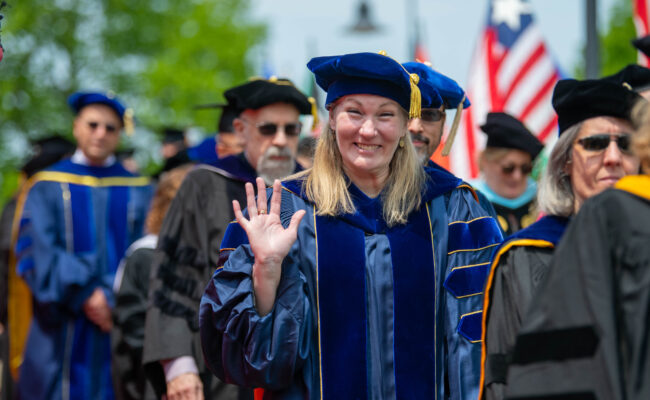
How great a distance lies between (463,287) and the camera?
3691 mm

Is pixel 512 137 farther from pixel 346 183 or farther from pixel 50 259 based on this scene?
pixel 50 259

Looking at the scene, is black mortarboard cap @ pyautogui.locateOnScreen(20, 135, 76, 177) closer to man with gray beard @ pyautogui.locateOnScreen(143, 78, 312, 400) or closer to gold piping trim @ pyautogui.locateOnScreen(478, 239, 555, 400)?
man with gray beard @ pyautogui.locateOnScreen(143, 78, 312, 400)

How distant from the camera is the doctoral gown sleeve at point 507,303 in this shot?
123 inches

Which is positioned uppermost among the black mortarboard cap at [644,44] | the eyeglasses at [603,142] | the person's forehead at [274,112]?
the black mortarboard cap at [644,44]

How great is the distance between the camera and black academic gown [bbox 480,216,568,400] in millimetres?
3127

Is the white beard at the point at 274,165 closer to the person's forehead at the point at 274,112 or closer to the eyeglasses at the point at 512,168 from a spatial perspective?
the person's forehead at the point at 274,112

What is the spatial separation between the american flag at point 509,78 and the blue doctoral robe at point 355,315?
668 centimetres

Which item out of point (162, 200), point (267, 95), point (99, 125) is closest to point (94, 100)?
point (99, 125)

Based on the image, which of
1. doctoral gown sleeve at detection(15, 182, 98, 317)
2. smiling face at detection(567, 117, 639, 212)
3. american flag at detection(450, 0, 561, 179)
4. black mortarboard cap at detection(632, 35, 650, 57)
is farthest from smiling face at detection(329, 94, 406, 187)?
american flag at detection(450, 0, 561, 179)

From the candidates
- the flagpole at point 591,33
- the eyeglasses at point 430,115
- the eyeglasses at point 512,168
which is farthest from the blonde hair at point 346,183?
the flagpole at point 591,33

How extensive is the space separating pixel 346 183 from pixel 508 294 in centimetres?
91

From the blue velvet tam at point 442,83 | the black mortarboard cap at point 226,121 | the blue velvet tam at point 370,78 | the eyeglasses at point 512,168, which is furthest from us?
the black mortarboard cap at point 226,121

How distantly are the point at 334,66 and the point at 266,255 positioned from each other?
830 millimetres

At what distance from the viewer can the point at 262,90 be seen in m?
5.45
